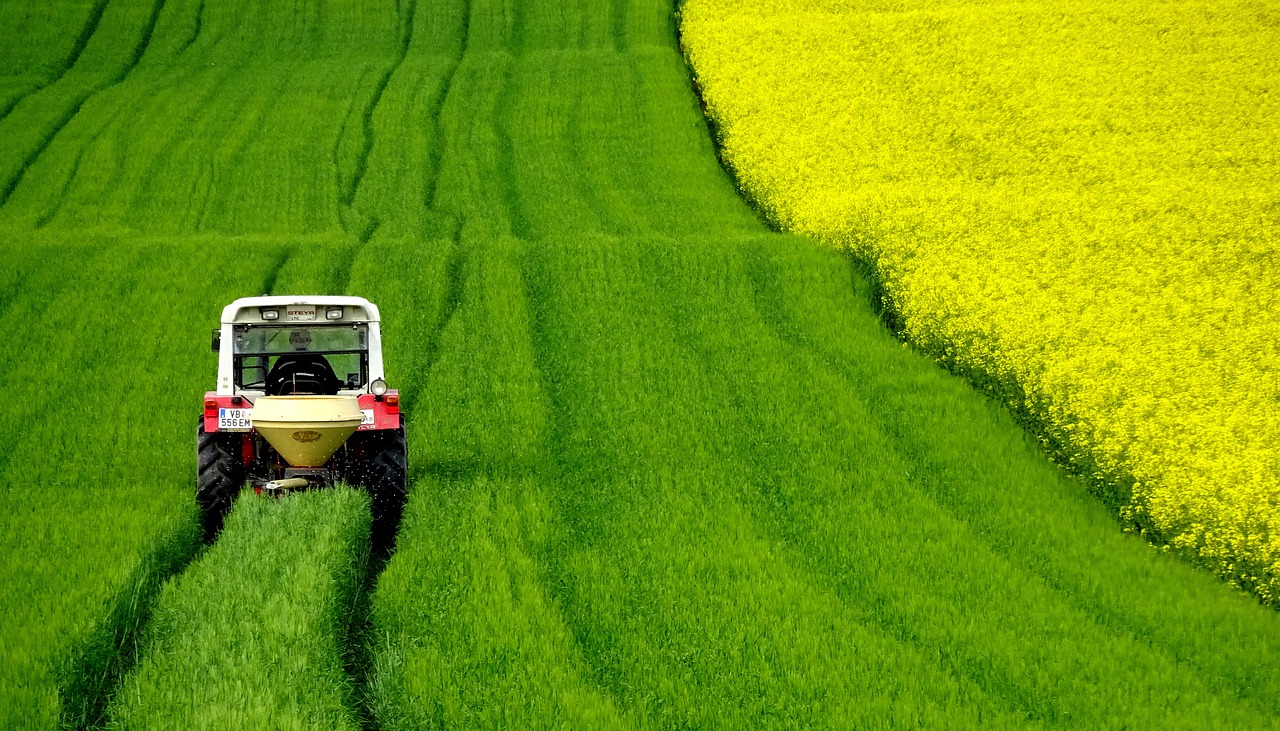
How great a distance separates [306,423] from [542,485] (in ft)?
9.63

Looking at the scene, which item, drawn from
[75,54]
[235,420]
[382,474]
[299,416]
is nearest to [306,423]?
[299,416]

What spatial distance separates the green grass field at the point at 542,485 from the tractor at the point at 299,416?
19.8 inches

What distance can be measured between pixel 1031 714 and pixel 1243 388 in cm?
822

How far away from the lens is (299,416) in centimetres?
1109

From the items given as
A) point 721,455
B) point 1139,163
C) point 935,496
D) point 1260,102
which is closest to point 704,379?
point 721,455

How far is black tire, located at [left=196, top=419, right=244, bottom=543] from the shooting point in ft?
38.3

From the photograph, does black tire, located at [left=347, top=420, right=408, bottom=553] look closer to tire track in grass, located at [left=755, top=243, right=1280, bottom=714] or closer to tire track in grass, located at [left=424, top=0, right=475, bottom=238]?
tire track in grass, located at [left=755, top=243, right=1280, bottom=714]

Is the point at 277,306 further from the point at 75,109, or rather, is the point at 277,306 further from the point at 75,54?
the point at 75,54

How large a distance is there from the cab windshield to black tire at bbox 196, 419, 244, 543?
75 centimetres

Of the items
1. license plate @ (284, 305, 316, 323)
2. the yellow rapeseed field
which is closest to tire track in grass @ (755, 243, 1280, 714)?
the yellow rapeseed field

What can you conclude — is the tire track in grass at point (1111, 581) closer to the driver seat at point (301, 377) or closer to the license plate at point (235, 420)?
the driver seat at point (301, 377)

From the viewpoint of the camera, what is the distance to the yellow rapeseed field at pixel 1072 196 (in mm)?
13977

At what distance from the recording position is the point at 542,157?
2734 centimetres

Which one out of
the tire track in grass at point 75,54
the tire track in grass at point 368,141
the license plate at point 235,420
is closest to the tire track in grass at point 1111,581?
the license plate at point 235,420
